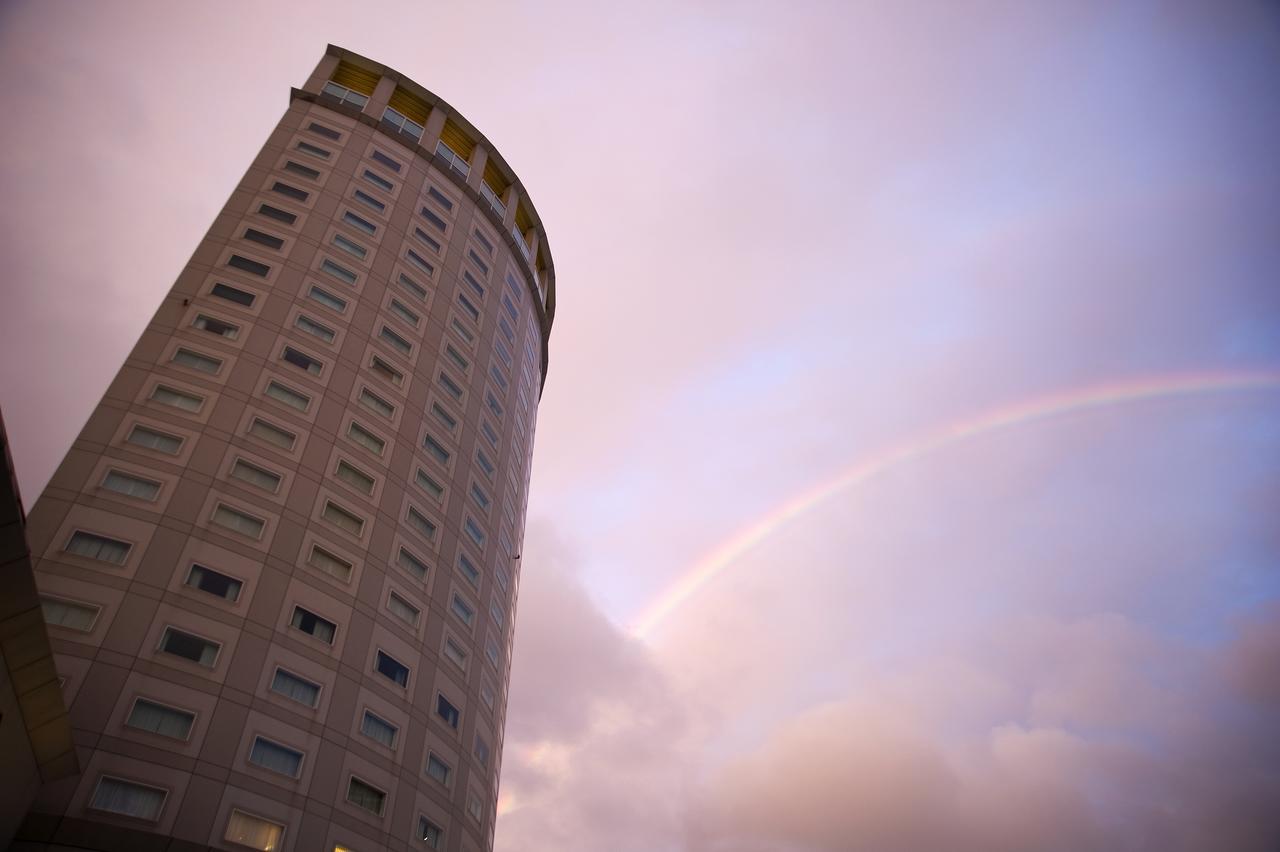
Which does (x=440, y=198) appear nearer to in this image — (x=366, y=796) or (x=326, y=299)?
(x=326, y=299)

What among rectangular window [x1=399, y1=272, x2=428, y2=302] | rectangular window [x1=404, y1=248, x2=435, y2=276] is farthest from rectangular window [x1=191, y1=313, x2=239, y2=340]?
rectangular window [x1=404, y1=248, x2=435, y2=276]

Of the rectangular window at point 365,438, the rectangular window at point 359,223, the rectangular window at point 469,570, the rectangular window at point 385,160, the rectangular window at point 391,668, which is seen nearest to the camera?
the rectangular window at point 391,668

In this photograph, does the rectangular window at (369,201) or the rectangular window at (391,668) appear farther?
the rectangular window at (369,201)

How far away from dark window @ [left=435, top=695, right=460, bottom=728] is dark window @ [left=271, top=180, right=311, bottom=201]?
32680 mm

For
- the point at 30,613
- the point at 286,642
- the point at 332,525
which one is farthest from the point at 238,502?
the point at 30,613

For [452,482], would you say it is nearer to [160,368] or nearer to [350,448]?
[350,448]

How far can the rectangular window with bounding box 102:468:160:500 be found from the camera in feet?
118

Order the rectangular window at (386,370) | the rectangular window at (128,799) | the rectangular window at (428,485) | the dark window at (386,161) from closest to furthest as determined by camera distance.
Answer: the rectangular window at (128,799), the rectangular window at (428,485), the rectangular window at (386,370), the dark window at (386,161)

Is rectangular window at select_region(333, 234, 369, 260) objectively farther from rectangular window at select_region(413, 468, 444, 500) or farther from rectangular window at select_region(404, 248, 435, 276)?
rectangular window at select_region(413, 468, 444, 500)

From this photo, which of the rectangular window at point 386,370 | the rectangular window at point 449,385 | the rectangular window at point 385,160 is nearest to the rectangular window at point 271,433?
the rectangular window at point 386,370

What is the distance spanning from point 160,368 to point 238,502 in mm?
8839

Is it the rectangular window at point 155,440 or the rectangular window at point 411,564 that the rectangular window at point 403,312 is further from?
the rectangular window at point 155,440

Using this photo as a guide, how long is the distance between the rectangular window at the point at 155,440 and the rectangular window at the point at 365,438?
27.3ft

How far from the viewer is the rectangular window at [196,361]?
4203 cm
